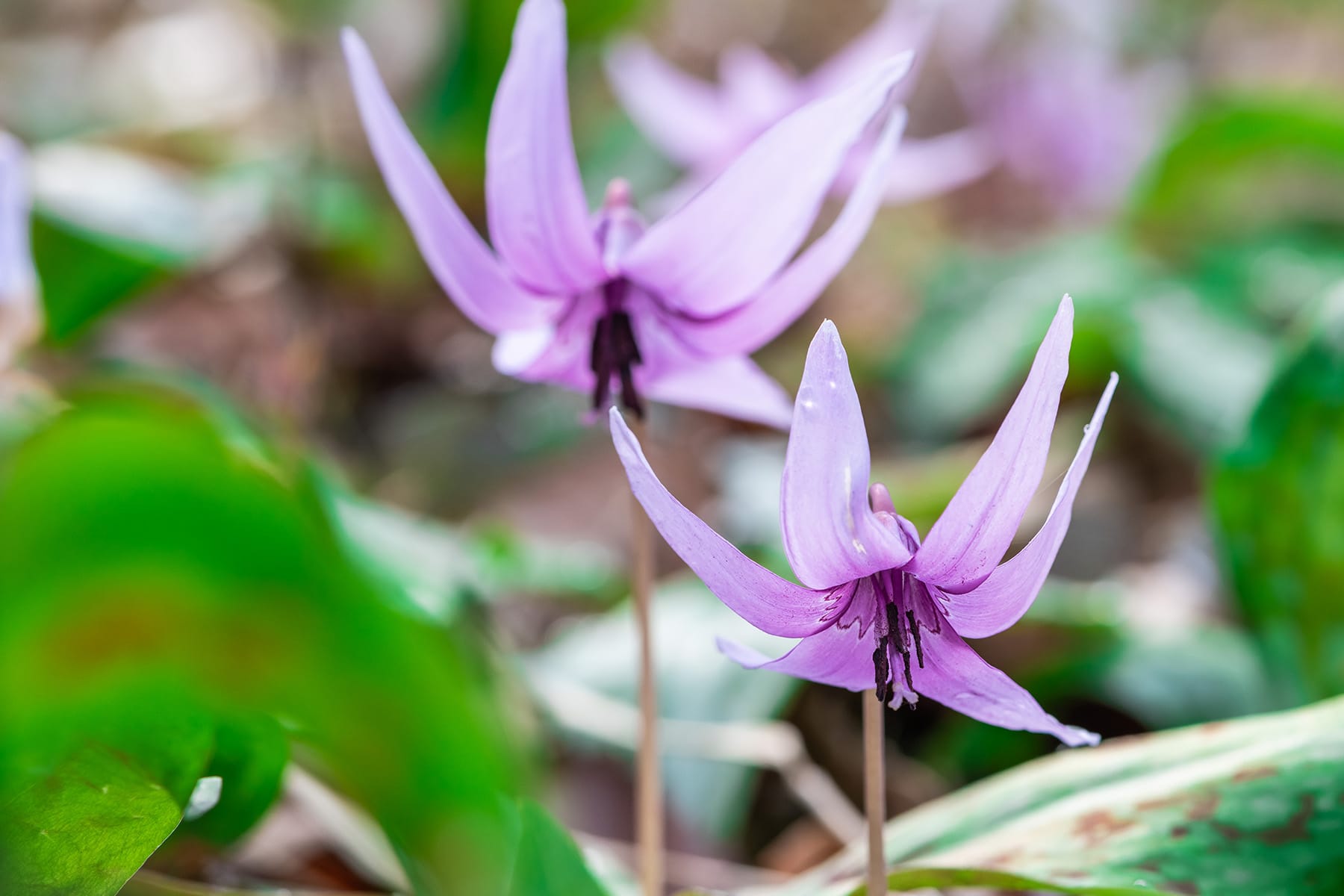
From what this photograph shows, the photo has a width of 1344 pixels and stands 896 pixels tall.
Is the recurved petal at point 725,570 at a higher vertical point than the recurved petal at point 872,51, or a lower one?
lower

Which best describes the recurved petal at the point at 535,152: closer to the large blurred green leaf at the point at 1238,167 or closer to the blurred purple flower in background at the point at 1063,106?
the large blurred green leaf at the point at 1238,167

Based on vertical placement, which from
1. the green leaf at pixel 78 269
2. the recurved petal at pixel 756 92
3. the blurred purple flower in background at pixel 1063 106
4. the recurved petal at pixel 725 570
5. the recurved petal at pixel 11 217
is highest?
the blurred purple flower in background at pixel 1063 106

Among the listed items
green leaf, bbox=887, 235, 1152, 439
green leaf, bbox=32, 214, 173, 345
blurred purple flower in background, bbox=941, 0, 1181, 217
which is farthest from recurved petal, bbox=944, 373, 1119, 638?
blurred purple flower in background, bbox=941, 0, 1181, 217

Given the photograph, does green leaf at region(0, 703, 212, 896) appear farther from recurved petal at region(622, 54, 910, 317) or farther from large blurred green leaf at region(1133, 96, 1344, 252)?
large blurred green leaf at region(1133, 96, 1344, 252)

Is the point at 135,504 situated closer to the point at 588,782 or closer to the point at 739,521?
the point at 588,782

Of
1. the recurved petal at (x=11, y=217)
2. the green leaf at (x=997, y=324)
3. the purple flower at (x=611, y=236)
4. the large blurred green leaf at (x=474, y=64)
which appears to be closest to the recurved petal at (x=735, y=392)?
the purple flower at (x=611, y=236)

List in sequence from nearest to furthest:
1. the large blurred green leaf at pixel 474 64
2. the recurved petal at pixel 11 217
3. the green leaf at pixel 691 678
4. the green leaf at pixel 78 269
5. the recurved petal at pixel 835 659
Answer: the recurved petal at pixel 835 659 < the recurved petal at pixel 11 217 < the green leaf at pixel 691 678 < the green leaf at pixel 78 269 < the large blurred green leaf at pixel 474 64
